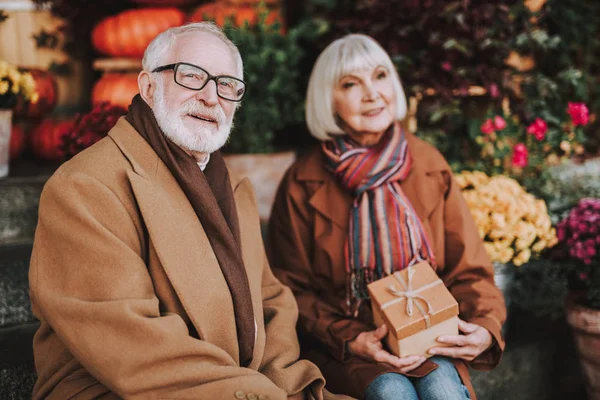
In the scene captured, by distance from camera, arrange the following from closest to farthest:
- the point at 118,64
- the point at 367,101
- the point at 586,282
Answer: the point at 367,101, the point at 586,282, the point at 118,64

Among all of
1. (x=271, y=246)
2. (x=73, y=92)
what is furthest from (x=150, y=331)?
(x=73, y=92)

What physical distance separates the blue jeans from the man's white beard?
1.02m

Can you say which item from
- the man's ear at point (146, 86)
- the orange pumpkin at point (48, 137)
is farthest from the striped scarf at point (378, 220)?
the orange pumpkin at point (48, 137)

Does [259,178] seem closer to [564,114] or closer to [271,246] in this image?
[271,246]

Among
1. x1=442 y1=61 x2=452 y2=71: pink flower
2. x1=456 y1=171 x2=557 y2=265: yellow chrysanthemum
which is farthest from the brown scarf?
x1=442 y1=61 x2=452 y2=71: pink flower

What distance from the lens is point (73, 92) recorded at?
4.58 meters

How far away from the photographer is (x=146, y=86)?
2.07 meters

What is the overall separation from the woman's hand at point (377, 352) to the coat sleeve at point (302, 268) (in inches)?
2.2

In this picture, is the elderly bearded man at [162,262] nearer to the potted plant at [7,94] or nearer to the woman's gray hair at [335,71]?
the woman's gray hair at [335,71]

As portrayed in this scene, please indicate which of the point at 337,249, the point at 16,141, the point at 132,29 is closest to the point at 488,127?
the point at 337,249

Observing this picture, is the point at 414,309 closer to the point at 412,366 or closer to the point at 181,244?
the point at 412,366

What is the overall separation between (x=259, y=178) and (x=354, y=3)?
141 centimetres

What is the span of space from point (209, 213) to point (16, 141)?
234 cm

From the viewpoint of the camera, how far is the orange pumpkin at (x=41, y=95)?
374cm
